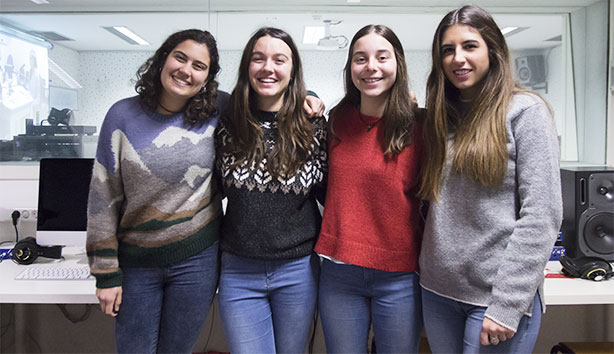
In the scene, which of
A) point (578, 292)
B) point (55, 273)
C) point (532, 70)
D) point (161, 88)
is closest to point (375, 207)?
point (161, 88)

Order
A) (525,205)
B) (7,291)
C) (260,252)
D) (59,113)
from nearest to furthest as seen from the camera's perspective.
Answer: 1. (525,205)
2. (260,252)
3. (7,291)
4. (59,113)

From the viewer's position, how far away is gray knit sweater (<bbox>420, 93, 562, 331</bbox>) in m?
0.99

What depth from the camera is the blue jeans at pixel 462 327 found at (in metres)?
1.04

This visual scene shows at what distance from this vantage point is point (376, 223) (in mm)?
1258

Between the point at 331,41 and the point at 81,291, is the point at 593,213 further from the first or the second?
the point at 81,291

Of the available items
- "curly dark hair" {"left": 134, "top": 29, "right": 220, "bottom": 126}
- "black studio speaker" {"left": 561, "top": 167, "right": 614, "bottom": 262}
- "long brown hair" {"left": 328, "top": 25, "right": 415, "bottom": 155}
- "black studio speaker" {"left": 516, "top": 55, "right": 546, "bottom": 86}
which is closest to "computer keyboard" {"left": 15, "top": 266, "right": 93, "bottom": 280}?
"curly dark hair" {"left": 134, "top": 29, "right": 220, "bottom": 126}

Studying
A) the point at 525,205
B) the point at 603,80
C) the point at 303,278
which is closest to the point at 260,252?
the point at 303,278

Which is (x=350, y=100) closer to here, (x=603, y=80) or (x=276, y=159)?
(x=276, y=159)

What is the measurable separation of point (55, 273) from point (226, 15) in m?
2.13

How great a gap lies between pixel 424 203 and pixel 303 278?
0.45 meters

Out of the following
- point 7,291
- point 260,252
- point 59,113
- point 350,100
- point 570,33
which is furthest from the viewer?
point 570,33

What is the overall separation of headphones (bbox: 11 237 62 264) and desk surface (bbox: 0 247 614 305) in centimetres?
13

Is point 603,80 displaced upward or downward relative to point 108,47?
downward

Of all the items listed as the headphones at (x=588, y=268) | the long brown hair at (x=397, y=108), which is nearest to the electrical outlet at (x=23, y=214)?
the long brown hair at (x=397, y=108)
